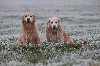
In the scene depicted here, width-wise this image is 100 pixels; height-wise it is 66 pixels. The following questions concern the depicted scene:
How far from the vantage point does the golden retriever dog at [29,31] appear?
18219mm

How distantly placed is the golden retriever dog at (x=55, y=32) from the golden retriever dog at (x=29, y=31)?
721 millimetres

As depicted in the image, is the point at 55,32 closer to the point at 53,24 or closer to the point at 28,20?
the point at 53,24

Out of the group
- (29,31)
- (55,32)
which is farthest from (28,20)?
(55,32)

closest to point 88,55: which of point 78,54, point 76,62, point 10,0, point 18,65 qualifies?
point 78,54

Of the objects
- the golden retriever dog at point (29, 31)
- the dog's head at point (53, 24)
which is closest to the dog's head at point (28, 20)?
the golden retriever dog at point (29, 31)

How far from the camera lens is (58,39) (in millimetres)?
19094

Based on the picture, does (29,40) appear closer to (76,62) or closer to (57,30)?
(57,30)

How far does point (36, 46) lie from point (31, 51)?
3.45 feet

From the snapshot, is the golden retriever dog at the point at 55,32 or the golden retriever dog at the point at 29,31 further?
the golden retriever dog at the point at 55,32

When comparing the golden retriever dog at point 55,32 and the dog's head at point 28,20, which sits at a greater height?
the dog's head at point 28,20

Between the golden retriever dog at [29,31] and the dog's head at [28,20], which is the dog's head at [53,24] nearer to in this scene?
the golden retriever dog at [29,31]

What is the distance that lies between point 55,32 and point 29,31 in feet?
3.89

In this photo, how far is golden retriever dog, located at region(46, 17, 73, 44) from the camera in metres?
18.7

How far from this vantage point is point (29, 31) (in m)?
18.4
